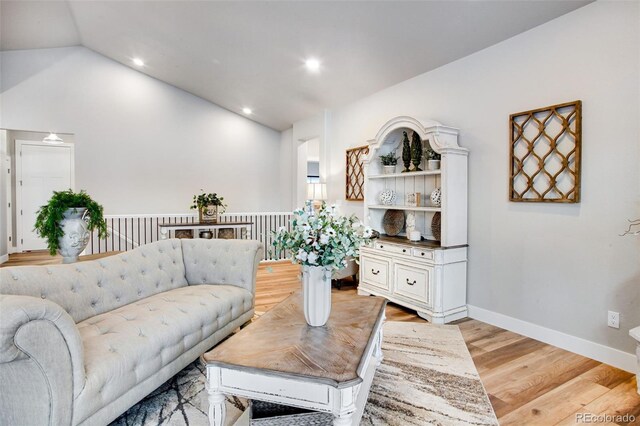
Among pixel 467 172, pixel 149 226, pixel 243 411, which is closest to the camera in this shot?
pixel 243 411

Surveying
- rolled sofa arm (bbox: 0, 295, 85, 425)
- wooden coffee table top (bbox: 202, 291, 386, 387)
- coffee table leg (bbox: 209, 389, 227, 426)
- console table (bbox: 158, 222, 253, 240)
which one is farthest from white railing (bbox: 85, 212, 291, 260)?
rolled sofa arm (bbox: 0, 295, 85, 425)

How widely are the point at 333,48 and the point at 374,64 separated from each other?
54cm

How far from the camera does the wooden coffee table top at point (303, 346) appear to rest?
4.98 feet

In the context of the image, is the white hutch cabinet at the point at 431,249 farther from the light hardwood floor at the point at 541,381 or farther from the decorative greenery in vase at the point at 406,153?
the light hardwood floor at the point at 541,381

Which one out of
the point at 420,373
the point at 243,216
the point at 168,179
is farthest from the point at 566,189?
the point at 168,179

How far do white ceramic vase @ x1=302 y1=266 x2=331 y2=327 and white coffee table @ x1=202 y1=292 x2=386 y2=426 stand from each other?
60 millimetres

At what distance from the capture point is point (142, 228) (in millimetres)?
6203

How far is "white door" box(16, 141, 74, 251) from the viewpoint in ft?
23.5

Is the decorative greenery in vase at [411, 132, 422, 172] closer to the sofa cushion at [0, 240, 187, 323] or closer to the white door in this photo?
the sofa cushion at [0, 240, 187, 323]

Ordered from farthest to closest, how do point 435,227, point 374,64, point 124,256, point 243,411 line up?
point 374,64, point 435,227, point 124,256, point 243,411

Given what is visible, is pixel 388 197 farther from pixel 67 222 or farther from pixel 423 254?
pixel 67 222

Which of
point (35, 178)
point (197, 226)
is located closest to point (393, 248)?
point (197, 226)

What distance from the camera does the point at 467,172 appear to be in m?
3.67

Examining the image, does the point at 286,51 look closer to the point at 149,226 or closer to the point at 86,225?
the point at 86,225
